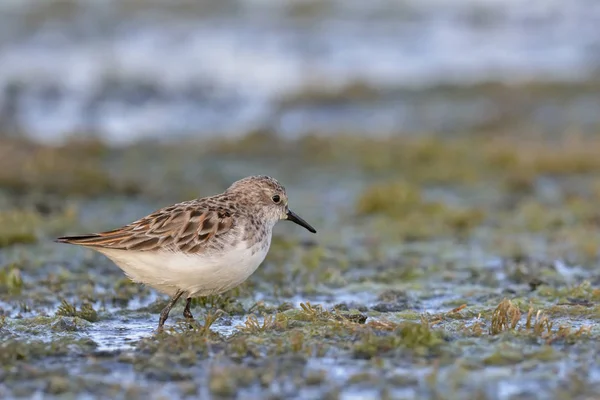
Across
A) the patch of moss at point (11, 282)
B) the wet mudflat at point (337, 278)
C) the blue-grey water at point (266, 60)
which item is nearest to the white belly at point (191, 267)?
the wet mudflat at point (337, 278)

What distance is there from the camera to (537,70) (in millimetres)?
24375

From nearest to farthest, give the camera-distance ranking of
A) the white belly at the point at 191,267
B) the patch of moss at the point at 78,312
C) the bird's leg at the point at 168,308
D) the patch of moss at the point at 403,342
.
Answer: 1. the patch of moss at the point at 403,342
2. the white belly at the point at 191,267
3. the bird's leg at the point at 168,308
4. the patch of moss at the point at 78,312

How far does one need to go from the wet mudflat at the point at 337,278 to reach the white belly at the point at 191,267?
1.17 ft

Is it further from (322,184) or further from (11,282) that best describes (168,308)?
(322,184)

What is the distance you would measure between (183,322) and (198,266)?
82 cm

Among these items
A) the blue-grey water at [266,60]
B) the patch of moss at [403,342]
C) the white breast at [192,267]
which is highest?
the blue-grey water at [266,60]

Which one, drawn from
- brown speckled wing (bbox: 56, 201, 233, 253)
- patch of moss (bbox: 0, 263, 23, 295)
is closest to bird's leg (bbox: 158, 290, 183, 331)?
brown speckled wing (bbox: 56, 201, 233, 253)

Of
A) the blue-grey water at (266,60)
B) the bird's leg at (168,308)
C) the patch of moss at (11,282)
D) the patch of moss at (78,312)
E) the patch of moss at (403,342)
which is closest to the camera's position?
the patch of moss at (403,342)

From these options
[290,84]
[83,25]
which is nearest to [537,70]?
[290,84]

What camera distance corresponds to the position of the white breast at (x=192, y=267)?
777 centimetres

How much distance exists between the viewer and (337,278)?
10.4 meters

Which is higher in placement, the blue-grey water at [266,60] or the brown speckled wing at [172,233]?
the blue-grey water at [266,60]

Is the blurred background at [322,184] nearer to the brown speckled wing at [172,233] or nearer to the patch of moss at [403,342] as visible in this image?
the patch of moss at [403,342]

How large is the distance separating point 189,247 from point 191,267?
0.17m
